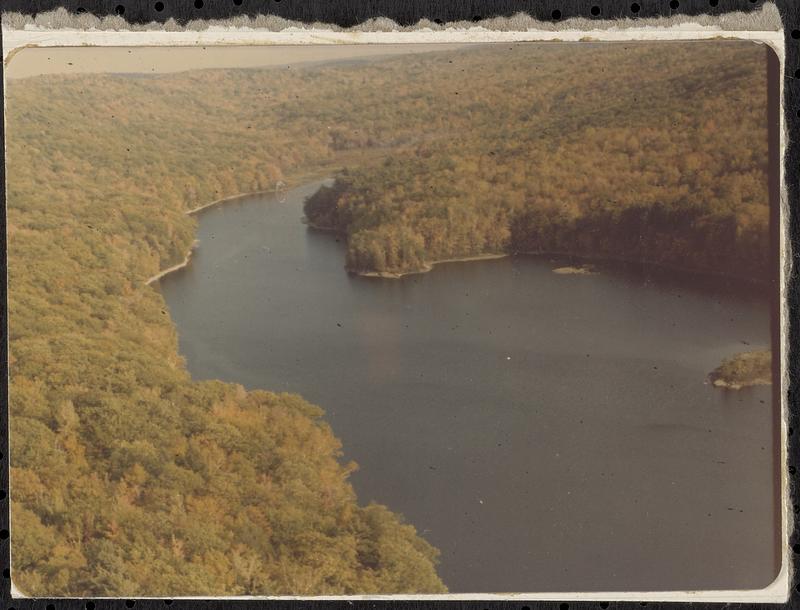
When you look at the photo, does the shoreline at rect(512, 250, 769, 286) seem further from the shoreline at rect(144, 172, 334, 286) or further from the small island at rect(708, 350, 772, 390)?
the shoreline at rect(144, 172, 334, 286)

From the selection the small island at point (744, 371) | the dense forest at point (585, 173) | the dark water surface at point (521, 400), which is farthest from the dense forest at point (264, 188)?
the small island at point (744, 371)

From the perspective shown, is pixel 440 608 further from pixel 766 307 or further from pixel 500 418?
pixel 766 307

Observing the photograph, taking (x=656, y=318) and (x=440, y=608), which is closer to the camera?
(x=440, y=608)

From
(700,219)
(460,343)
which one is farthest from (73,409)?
(700,219)

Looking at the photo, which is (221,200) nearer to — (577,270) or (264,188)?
(264,188)

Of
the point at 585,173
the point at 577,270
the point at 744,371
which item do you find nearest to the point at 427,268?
the point at 577,270

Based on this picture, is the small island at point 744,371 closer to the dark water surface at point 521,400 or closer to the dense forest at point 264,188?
the dark water surface at point 521,400
